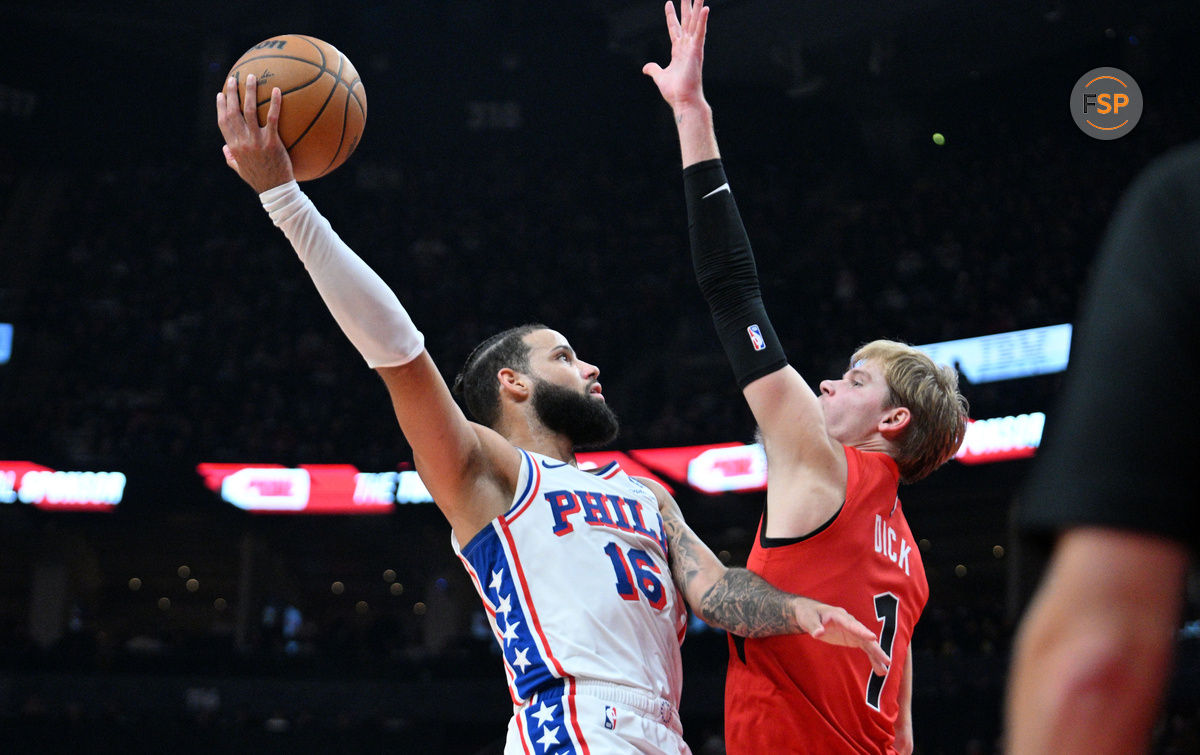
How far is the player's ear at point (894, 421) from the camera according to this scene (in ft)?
10.8

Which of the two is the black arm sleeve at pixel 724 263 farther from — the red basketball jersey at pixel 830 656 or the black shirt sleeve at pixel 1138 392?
the black shirt sleeve at pixel 1138 392

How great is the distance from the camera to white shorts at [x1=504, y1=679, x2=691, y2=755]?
285cm

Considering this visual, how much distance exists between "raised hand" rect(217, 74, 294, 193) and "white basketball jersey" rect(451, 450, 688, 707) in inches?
41.3

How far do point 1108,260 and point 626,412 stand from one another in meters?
17.1

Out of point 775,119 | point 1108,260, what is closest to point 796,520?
point 1108,260

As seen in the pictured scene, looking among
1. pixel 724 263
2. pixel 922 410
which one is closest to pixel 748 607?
pixel 922 410

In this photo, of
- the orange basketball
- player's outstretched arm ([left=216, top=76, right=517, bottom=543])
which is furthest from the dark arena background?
the orange basketball

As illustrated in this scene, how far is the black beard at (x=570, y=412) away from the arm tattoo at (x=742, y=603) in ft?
1.70

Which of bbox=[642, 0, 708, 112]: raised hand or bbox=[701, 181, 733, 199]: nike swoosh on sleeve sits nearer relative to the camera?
bbox=[701, 181, 733, 199]: nike swoosh on sleeve

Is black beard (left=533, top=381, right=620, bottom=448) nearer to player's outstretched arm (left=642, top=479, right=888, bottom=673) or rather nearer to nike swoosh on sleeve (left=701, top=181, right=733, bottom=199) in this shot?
player's outstretched arm (left=642, top=479, right=888, bottom=673)

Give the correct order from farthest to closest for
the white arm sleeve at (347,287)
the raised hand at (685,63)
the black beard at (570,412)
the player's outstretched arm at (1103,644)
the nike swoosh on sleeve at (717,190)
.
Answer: the black beard at (570,412)
the raised hand at (685,63)
the nike swoosh on sleeve at (717,190)
the white arm sleeve at (347,287)
the player's outstretched arm at (1103,644)

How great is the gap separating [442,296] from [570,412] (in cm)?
1720

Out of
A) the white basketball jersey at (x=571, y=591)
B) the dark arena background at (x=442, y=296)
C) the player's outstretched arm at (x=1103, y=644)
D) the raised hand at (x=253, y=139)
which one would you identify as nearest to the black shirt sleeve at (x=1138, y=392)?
the player's outstretched arm at (x=1103, y=644)

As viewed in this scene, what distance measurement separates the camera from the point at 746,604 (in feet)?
9.82
